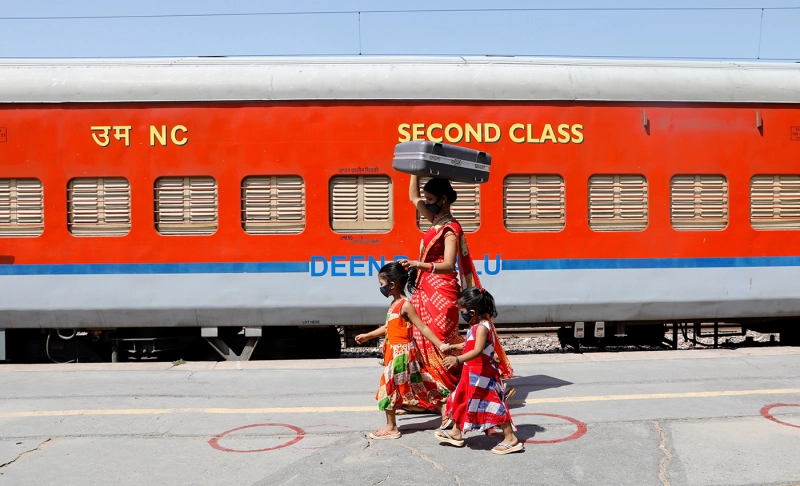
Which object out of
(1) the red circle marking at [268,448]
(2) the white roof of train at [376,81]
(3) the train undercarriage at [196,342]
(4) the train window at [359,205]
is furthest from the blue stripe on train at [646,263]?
(1) the red circle marking at [268,448]

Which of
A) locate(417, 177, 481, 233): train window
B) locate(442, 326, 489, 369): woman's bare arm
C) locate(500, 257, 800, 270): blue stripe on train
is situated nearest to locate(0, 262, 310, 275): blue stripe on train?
locate(417, 177, 481, 233): train window

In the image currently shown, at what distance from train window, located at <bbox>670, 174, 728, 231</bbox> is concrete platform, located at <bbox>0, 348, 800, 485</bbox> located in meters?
1.46

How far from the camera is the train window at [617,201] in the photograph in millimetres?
8375

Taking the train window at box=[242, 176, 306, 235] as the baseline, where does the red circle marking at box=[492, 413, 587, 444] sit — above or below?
below

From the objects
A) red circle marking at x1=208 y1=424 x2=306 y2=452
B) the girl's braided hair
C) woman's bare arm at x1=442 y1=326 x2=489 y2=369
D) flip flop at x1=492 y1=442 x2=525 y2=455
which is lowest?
red circle marking at x1=208 y1=424 x2=306 y2=452

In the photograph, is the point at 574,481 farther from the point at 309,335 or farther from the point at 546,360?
the point at 309,335

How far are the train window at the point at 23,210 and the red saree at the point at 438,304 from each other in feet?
14.8

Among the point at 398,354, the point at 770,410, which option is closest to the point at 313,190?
the point at 398,354

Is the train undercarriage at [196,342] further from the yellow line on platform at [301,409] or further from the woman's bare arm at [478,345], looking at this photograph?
the woman's bare arm at [478,345]

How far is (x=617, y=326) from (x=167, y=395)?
4836mm

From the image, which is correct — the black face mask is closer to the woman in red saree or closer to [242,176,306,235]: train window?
the woman in red saree

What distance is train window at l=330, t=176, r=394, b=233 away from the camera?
8156mm

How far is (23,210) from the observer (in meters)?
8.09

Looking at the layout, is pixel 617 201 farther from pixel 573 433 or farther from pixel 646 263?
pixel 573 433
